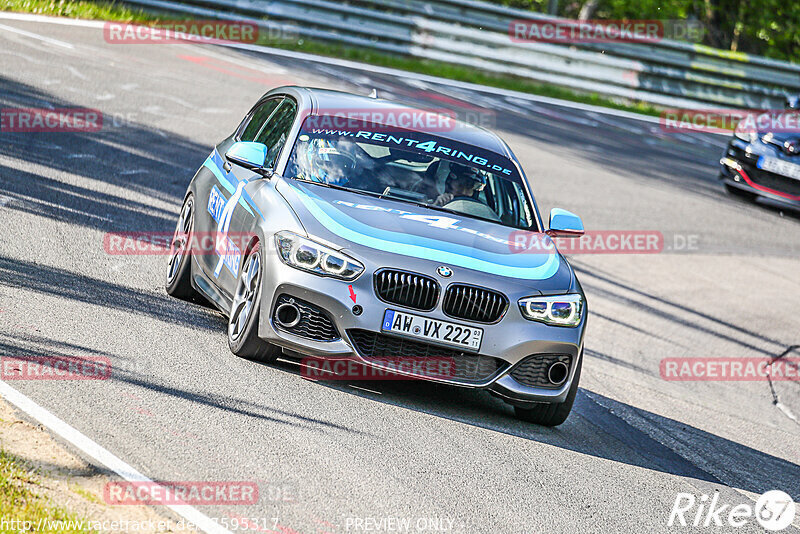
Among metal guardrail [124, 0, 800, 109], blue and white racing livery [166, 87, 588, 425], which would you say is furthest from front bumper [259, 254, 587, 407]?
metal guardrail [124, 0, 800, 109]

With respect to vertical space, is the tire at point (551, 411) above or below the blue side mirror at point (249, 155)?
below

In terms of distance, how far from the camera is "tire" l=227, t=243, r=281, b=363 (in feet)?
22.3

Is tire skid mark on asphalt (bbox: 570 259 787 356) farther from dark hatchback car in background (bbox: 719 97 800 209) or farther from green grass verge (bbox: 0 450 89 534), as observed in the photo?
green grass verge (bbox: 0 450 89 534)

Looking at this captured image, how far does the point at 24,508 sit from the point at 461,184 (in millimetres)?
4116

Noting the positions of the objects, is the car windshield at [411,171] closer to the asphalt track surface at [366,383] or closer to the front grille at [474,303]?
the front grille at [474,303]

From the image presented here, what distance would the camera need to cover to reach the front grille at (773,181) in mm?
17172

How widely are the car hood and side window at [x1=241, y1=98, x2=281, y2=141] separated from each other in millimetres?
1271

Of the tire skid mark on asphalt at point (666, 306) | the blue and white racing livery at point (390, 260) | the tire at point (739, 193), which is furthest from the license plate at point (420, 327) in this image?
the tire at point (739, 193)

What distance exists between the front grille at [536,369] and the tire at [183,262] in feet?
8.69

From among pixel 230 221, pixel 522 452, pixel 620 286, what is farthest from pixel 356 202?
pixel 620 286

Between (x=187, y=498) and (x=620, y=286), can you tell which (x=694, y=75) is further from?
(x=187, y=498)

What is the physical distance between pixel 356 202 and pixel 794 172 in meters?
11.6

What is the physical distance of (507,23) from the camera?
78.0 feet

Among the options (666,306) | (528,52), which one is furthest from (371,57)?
(666,306)
